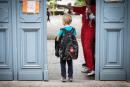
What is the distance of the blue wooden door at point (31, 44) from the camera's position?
9938 millimetres

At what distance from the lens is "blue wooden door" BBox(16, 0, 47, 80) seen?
9938 mm

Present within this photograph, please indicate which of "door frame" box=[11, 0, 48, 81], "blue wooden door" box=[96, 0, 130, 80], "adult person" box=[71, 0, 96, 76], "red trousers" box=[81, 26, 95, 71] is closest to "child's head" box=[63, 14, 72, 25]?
"door frame" box=[11, 0, 48, 81]

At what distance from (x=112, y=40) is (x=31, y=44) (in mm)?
1810

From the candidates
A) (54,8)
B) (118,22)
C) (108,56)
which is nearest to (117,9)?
(118,22)

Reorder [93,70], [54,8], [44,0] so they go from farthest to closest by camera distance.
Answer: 1. [54,8]
2. [93,70]
3. [44,0]

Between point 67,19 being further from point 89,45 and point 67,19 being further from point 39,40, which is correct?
point 89,45

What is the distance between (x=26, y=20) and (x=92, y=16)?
156 centimetres

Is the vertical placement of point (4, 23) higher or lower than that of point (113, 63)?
higher

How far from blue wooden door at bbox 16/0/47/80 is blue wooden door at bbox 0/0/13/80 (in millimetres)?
198

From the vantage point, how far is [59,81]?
10.1 metres

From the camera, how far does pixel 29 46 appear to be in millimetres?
10008

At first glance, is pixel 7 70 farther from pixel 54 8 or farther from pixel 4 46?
pixel 54 8

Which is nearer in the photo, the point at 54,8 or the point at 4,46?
the point at 4,46

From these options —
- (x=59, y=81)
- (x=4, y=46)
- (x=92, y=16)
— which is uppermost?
(x=92, y=16)
